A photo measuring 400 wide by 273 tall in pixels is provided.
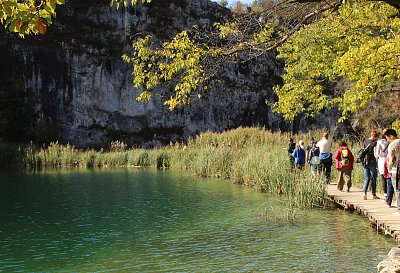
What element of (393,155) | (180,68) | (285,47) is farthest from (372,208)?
(285,47)

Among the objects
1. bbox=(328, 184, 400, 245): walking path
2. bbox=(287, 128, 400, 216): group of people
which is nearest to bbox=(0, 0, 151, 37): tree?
bbox=(328, 184, 400, 245): walking path

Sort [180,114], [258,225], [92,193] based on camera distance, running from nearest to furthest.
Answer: [258,225]
[92,193]
[180,114]

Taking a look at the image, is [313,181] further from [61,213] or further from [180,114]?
[180,114]

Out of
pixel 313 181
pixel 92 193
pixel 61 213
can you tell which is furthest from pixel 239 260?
pixel 92 193

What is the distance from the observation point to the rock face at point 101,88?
144 feet

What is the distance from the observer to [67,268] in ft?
27.1

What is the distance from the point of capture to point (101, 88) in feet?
159

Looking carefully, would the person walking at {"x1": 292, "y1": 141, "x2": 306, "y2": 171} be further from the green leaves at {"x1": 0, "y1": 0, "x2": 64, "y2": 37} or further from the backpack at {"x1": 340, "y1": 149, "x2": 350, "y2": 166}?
the green leaves at {"x1": 0, "y1": 0, "x2": 64, "y2": 37}

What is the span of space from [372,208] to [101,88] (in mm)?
40046

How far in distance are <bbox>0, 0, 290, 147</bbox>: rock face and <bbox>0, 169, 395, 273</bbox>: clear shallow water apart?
1101 inches

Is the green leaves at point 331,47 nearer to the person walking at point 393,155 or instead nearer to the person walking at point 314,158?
the person walking at point 314,158

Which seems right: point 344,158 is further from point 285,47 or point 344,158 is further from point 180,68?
point 285,47

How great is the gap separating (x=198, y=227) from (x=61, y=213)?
4.52m

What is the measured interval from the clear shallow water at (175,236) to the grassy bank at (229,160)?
2.70ft
